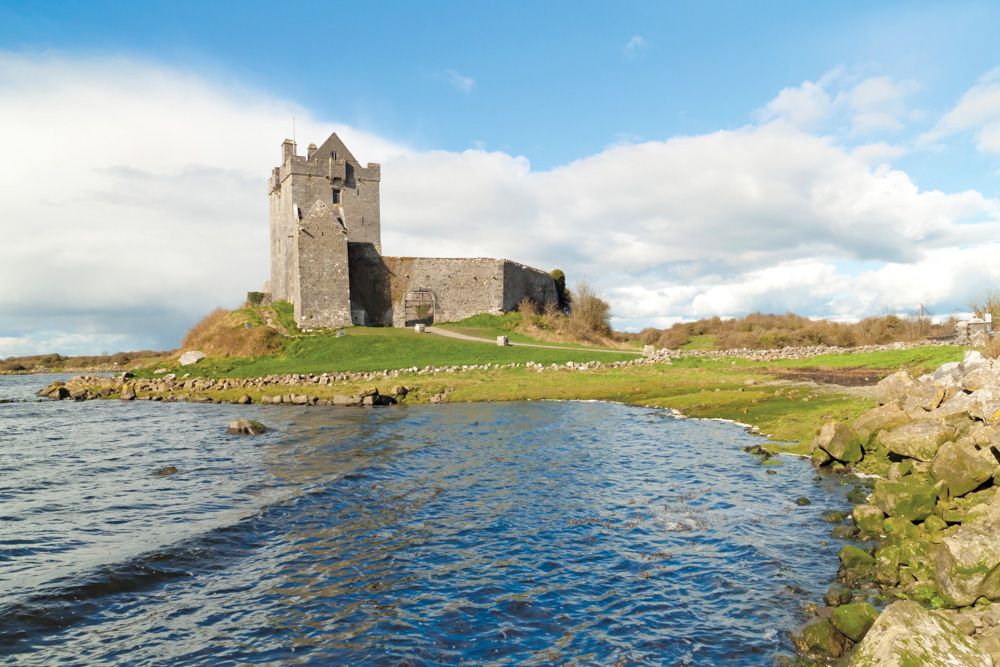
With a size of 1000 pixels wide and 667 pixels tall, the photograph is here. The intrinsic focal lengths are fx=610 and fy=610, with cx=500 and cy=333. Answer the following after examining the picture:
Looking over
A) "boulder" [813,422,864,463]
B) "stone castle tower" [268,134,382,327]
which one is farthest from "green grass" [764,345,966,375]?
"stone castle tower" [268,134,382,327]

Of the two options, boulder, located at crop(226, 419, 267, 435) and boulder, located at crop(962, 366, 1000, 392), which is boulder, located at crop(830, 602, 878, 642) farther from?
boulder, located at crop(226, 419, 267, 435)

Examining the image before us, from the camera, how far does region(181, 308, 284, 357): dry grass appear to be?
139 ft

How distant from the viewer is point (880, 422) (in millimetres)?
14047

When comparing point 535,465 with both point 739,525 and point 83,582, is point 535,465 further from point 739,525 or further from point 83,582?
point 83,582

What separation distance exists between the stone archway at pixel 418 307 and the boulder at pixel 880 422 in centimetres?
4289

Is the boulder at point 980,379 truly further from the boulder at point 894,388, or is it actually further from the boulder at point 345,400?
the boulder at point 345,400

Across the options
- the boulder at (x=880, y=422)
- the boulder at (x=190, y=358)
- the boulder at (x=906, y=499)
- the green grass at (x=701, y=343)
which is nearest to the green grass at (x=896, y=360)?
the boulder at (x=880, y=422)

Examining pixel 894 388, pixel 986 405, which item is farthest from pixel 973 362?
pixel 986 405

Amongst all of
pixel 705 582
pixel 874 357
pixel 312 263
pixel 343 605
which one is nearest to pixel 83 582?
pixel 343 605

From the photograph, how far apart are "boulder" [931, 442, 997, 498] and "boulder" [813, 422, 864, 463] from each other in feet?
12.7

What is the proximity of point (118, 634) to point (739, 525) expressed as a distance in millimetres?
9226

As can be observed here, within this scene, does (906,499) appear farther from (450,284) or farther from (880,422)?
(450,284)

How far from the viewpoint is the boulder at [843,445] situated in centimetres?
1367

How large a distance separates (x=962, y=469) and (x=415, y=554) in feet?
27.8
